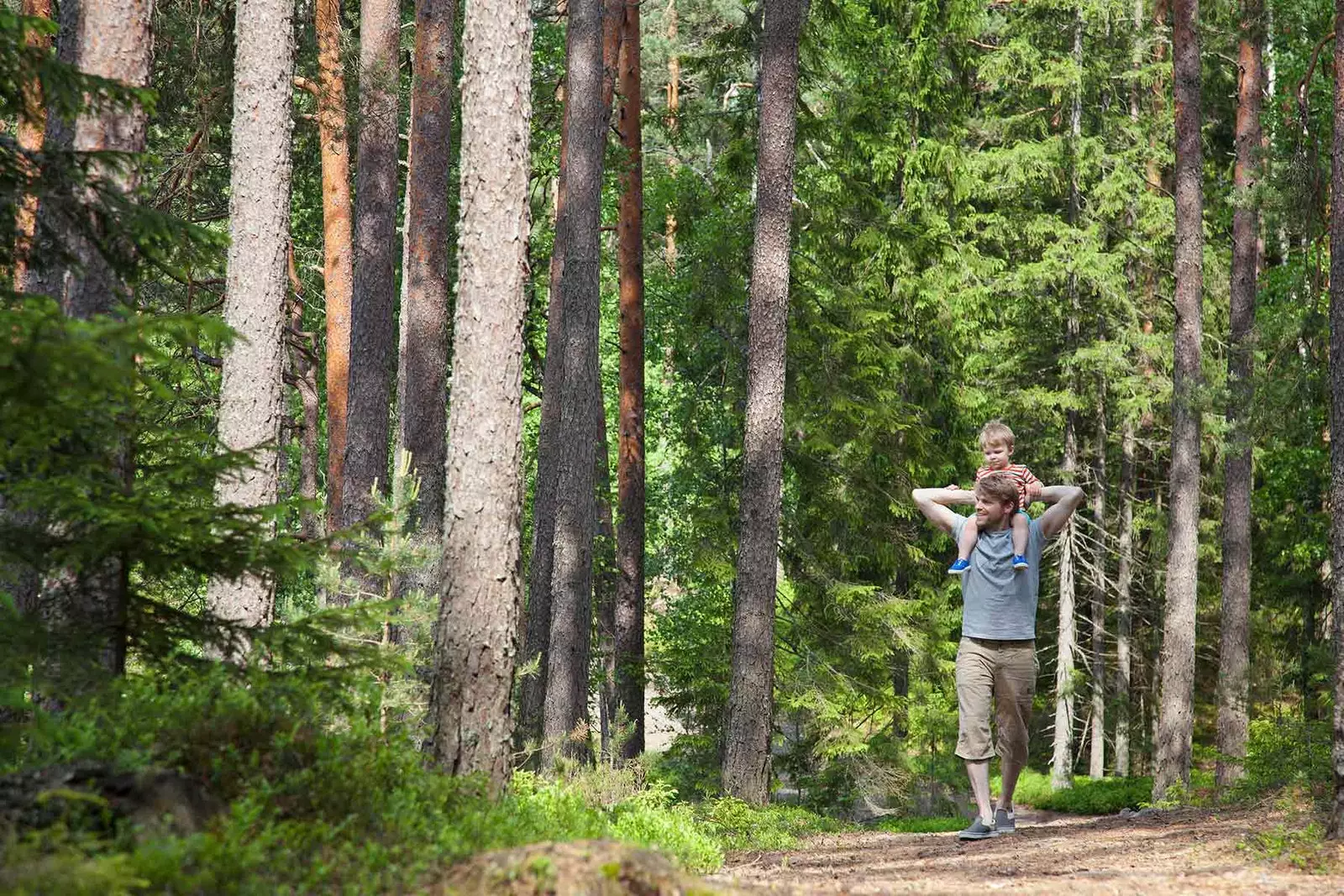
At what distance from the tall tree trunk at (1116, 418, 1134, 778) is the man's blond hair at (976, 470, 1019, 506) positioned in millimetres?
16428

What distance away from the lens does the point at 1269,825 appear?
8.20m

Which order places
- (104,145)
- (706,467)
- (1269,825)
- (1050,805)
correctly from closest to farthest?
(104,145)
(1269,825)
(706,467)
(1050,805)

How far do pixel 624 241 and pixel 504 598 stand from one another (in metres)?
11.5

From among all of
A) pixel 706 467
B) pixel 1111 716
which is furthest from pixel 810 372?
pixel 1111 716

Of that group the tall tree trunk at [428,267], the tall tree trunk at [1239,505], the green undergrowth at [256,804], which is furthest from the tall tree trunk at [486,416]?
the tall tree trunk at [1239,505]

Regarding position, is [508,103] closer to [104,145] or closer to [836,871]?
[104,145]

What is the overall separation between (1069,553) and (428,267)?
1404cm

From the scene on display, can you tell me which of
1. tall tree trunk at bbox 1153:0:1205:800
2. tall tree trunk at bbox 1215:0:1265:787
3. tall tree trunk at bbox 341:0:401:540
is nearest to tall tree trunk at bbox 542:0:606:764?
tall tree trunk at bbox 341:0:401:540

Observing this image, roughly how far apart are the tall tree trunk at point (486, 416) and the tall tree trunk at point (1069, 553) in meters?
17.8

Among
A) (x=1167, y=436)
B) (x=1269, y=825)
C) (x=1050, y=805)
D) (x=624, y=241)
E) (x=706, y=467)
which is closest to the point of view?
(x=1269, y=825)

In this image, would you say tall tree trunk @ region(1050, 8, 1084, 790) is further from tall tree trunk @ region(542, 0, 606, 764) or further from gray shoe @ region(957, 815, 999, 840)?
gray shoe @ region(957, 815, 999, 840)

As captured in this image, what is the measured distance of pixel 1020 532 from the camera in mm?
8273

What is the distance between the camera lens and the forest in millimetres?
5465

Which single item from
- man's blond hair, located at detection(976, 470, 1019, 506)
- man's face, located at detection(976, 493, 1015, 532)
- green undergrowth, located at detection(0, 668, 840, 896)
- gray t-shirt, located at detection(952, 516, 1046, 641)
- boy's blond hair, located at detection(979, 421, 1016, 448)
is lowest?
green undergrowth, located at detection(0, 668, 840, 896)
